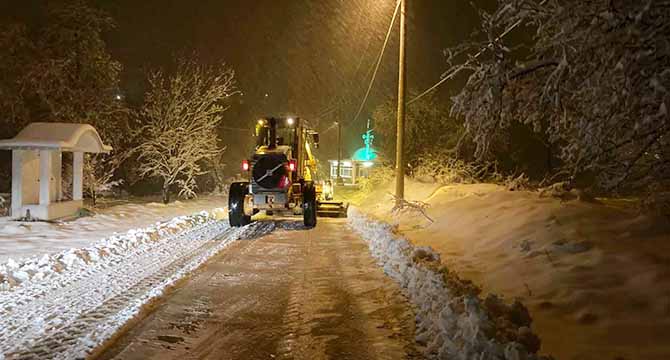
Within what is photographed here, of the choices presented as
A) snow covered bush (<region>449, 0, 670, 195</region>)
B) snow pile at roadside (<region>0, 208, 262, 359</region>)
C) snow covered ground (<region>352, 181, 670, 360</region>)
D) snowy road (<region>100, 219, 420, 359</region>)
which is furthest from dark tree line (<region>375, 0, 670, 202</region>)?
snow pile at roadside (<region>0, 208, 262, 359</region>)

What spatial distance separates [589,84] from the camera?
5.63m

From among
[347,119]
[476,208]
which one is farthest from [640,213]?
[347,119]

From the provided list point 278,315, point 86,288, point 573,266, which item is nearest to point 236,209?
point 86,288

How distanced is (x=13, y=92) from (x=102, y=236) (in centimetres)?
1118

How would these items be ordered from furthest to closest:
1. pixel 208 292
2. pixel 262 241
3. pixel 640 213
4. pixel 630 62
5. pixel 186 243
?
pixel 262 241
pixel 186 243
pixel 640 213
pixel 208 292
pixel 630 62

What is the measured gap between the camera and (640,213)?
1128cm

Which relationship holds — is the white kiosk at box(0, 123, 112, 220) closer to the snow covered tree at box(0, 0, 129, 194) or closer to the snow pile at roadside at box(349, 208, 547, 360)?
the snow covered tree at box(0, 0, 129, 194)

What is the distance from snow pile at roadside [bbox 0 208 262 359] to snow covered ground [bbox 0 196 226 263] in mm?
936

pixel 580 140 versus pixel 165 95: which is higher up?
pixel 165 95

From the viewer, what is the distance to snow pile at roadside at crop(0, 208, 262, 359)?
664 centimetres

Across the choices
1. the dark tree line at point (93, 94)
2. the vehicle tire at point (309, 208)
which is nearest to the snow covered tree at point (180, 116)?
the dark tree line at point (93, 94)

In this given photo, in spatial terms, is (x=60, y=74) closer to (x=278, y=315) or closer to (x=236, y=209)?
(x=236, y=209)

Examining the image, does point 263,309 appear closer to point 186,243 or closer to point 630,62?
point 630,62

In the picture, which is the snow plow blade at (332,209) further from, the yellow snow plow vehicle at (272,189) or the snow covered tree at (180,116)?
the snow covered tree at (180,116)
